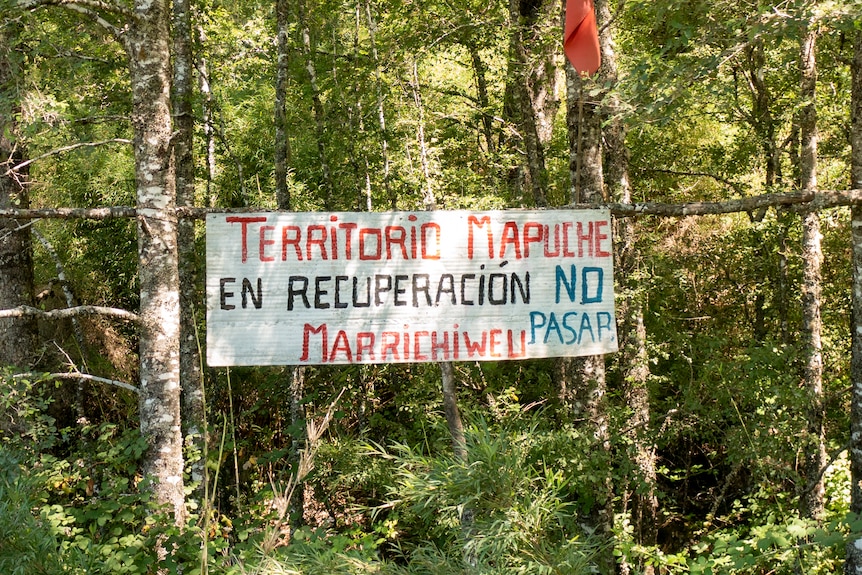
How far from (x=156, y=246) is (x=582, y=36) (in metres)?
2.65

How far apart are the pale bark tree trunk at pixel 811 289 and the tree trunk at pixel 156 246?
206 inches

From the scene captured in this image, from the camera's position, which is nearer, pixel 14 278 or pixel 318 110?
pixel 14 278

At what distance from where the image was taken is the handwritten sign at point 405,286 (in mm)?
3912

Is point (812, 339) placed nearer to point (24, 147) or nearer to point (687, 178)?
point (687, 178)

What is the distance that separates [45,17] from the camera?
873 cm

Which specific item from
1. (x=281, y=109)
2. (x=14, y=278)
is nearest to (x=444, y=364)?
(x=281, y=109)

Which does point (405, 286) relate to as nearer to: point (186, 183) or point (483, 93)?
point (186, 183)

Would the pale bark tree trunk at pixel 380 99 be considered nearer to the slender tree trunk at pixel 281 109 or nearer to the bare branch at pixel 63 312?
the slender tree trunk at pixel 281 109

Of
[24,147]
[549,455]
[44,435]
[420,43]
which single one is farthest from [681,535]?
[24,147]

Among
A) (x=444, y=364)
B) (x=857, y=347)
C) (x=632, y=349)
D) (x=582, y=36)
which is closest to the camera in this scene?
(x=582, y=36)

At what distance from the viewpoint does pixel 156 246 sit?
167 inches

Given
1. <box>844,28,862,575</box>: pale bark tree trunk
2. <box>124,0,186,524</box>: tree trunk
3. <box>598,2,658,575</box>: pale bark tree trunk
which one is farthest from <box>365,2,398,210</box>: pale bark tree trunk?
<box>844,28,862,575</box>: pale bark tree trunk

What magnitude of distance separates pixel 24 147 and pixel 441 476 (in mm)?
6371

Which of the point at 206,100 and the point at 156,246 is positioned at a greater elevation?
the point at 206,100
